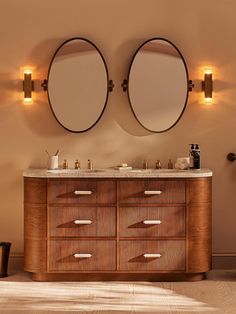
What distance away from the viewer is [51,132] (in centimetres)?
604

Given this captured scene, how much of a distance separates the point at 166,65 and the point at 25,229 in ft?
5.51

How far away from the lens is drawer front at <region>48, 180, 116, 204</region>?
559 cm

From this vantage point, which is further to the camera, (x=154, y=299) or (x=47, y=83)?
(x=47, y=83)

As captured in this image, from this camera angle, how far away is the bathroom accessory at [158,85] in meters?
6.00

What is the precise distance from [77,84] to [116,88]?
0.31 metres

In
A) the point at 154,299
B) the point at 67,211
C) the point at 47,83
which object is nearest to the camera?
the point at 154,299

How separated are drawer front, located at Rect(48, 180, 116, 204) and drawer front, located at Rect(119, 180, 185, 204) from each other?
0.09 m

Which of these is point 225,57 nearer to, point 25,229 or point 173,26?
point 173,26

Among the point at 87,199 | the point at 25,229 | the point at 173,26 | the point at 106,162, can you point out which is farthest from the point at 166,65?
the point at 25,229

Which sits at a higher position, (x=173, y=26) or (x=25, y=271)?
(x=173, y=26)

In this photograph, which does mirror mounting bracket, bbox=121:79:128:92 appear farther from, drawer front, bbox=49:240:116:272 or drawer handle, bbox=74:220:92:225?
drawer front, bbox=49:240:116:272

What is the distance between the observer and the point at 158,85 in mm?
6023

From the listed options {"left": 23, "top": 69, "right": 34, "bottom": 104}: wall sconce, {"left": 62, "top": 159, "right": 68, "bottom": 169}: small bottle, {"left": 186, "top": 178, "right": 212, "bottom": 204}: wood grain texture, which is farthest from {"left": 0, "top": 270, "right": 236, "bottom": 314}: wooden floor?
{"left": 23, "top": 69, "right": 34, "bottom": 104}: wall sconce

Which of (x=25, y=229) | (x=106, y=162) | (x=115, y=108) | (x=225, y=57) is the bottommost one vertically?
(x=25, y=229)
